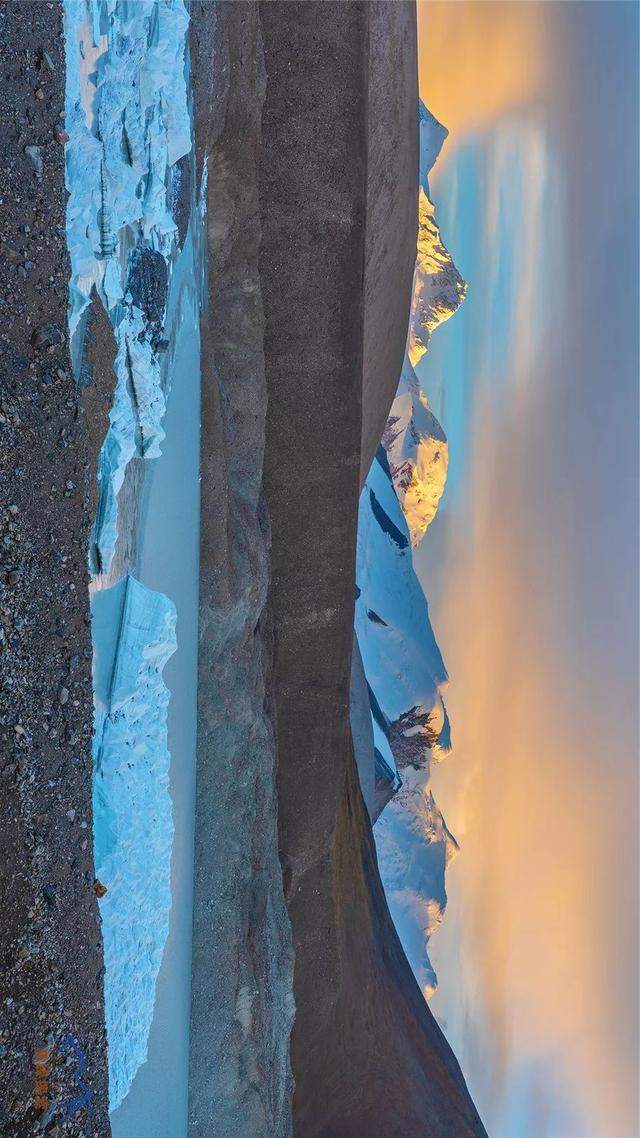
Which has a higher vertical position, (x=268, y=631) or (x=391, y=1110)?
(x=268, y=631)

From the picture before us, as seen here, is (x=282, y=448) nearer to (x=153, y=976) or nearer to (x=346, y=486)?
(x=346, y=486)

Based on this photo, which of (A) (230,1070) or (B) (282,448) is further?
(B) (282,448)

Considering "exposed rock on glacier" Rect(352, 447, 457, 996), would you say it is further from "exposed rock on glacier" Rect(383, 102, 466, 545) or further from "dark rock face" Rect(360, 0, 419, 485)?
"dark rock face" Rect(360, 0, 419, 485)

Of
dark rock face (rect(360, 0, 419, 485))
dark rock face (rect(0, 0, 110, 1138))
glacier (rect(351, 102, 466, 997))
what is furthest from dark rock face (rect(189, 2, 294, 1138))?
glacier (rect(351, 102, 466, 997))

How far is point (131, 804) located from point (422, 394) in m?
7.41

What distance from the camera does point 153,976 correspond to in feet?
10.9

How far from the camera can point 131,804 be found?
125 inches

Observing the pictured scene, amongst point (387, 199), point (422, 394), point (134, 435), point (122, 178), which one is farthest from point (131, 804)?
point (422, 394)

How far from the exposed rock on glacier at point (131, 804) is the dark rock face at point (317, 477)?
1.11 metres

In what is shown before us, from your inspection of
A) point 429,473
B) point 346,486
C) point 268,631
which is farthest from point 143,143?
point 429,473

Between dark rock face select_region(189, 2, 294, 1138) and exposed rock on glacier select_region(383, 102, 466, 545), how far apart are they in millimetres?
5276

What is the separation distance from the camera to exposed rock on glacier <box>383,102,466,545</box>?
909cm

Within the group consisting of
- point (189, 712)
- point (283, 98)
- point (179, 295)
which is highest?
point (283, 98)

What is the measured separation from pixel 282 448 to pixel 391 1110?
4337 millimetres
